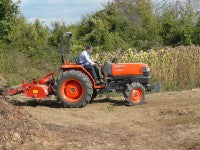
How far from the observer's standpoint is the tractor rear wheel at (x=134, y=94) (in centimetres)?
1312

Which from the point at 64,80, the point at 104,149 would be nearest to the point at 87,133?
the point at 104,149

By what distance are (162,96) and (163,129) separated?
214 inches

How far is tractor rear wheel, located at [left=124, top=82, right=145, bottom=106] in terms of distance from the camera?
13.1 meters

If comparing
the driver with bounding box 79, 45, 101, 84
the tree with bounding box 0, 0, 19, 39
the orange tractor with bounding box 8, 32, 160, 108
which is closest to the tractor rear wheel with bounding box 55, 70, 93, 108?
the orange tractor with bounding box 8, 32, 160, 108

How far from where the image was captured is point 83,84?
12.7m

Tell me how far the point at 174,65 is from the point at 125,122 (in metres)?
7.85

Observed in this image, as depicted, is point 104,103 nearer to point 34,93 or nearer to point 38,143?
point 34,93

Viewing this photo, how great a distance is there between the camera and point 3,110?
895 centimetres

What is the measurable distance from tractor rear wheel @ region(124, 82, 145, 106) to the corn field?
4.61 m

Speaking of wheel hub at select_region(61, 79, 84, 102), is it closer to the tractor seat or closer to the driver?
the driver

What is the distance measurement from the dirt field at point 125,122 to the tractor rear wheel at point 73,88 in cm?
31

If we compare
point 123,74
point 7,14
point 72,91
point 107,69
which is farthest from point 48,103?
point 7,14

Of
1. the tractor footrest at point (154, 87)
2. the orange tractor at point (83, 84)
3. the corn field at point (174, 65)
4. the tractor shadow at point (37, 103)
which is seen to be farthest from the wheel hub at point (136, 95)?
the corn field at point (174, 65)

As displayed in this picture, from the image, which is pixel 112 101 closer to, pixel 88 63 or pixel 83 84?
pixel 83 84
